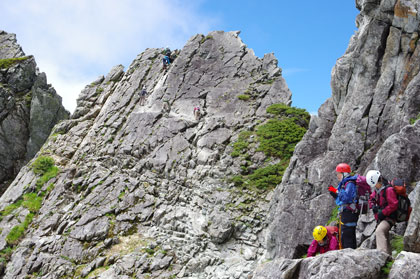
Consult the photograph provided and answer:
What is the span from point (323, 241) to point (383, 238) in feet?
6.98

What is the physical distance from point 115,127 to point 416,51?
2637cm

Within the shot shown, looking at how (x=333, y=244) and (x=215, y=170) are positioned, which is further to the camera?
(x=215, y=170)

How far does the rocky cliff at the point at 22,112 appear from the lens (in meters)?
44.7

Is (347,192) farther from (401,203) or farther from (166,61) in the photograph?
(166,61)

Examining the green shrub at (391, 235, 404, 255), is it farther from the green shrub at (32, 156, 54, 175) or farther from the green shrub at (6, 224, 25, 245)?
the green shrub at (32, 156, 54, 175)

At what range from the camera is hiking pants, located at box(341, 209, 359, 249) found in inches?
399

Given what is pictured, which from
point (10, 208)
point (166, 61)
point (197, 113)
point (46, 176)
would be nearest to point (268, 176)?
point (197, 113)

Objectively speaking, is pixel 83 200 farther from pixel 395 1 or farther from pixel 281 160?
pixel 395 1

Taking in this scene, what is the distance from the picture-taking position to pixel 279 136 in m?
28.2

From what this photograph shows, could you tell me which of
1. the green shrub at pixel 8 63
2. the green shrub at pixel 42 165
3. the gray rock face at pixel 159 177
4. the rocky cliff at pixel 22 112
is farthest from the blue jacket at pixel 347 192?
the green shrub at pixel 8 63

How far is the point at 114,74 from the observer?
43.8m

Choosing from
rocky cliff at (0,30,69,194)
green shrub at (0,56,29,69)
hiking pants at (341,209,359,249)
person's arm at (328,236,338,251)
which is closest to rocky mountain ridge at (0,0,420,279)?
hiking pants at (341,209,359,249)

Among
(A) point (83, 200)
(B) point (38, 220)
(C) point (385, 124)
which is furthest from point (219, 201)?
(B) point (38, 220)

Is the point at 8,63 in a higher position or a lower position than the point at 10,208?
higher
